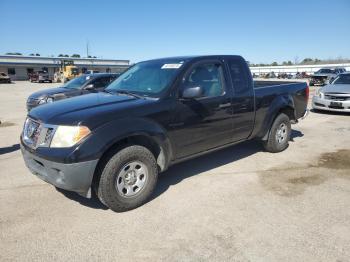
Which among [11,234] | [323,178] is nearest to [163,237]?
[11,234]

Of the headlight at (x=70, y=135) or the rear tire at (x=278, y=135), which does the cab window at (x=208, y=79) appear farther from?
the rear tire at (x=278, y=135)

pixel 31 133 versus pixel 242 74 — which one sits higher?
pixel 242 74

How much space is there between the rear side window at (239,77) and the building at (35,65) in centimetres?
5330

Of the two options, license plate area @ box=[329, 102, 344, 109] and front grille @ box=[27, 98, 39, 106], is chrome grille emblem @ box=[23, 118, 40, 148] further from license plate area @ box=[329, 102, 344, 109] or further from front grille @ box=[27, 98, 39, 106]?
license plate area @ box=[329, 102, 344, 109]

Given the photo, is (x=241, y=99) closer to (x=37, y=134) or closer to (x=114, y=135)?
(x=114, y=135)

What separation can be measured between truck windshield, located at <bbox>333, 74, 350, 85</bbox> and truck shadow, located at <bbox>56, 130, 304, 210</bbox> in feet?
23.8

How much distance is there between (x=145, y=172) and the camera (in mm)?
4066

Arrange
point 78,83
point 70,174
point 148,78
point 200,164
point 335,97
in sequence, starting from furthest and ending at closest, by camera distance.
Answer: point 78,83
point 335,97
point 200,164
point 148,78
point 70,174

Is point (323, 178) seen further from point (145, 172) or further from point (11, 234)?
point (11, 234)

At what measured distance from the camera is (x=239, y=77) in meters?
5.34

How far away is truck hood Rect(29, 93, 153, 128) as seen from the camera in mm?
3572

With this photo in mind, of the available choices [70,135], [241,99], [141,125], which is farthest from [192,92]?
[70,135]

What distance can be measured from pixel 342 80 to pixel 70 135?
1214 centimetres

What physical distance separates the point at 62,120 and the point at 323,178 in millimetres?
3980
